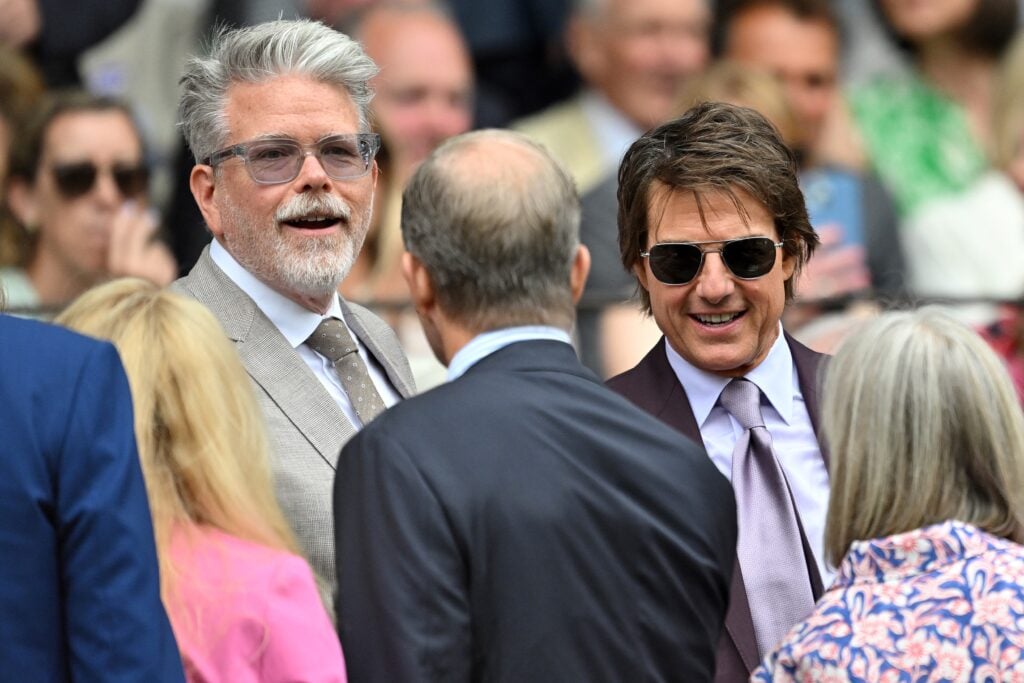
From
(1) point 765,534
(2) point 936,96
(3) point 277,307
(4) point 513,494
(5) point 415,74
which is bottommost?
(1) point 765,534

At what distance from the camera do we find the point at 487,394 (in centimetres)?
303

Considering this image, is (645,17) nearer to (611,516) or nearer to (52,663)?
(611,516)

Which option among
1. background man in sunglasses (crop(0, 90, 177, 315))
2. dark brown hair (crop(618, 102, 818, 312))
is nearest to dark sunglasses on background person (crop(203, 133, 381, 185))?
dark brown hair (crop(618, 102, 818, 312))

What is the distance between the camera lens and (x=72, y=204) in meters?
6.43

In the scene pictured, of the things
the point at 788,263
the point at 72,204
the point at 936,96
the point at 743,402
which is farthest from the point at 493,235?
the point at 936,96

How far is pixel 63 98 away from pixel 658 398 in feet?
11.3

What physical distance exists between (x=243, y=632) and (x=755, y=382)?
127 cm

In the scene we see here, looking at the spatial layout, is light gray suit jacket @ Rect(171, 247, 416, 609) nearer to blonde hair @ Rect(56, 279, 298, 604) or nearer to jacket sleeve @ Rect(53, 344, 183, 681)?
blonde hair @ Rect(56, 279, 298, 604)

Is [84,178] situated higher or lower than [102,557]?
higher

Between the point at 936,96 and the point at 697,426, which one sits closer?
the point at 697,426

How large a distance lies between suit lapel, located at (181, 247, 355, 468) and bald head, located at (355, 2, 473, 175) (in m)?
3.24

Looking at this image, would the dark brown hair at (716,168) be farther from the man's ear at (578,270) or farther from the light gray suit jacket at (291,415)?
the light gray suit jacket at (291,415)

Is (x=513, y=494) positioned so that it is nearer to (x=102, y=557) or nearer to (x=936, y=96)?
(x=102, y=557)

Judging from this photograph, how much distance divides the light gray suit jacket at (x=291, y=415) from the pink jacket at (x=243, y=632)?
214 mm
